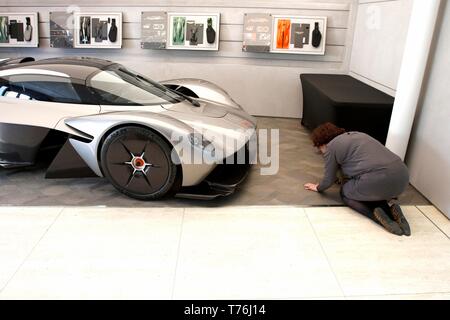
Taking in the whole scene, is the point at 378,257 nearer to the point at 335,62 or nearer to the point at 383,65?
the point at 383,65

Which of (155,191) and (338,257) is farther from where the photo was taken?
(155,191)

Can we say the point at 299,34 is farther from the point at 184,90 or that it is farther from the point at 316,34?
the point at 184,90

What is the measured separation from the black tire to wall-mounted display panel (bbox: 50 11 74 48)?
3.24m

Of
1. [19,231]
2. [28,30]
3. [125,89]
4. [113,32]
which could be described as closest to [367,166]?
[125,89]

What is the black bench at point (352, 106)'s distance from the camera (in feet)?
11.5

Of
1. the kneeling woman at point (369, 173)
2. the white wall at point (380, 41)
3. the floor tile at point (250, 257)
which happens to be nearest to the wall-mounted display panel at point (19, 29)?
the floor tile at point (250, 257)

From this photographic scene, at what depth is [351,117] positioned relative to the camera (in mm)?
3518

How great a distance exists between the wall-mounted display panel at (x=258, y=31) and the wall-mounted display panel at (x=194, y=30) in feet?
1.28

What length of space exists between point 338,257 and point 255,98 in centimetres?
340

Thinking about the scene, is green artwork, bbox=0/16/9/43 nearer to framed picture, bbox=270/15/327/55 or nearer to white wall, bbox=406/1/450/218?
framed picture, bbox=270/15/327/55

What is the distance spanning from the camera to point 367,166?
2635mm

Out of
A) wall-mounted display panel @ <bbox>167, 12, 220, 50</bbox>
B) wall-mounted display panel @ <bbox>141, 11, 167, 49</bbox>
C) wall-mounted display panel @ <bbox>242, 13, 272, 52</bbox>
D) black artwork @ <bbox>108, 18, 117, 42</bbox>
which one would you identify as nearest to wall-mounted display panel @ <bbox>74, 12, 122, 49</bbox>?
black artwork @ <bbox>108, 18, 117, 42</bbox>

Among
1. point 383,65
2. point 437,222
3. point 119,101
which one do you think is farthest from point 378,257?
point 383,65
